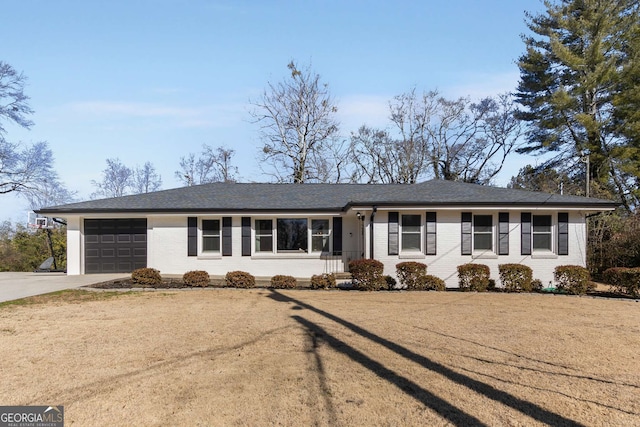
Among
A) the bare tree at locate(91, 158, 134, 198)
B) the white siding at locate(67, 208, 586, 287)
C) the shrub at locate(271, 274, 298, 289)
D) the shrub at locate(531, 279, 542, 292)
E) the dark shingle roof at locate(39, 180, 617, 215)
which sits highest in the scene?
the bare tree at locate(91, 158, 134, 198)

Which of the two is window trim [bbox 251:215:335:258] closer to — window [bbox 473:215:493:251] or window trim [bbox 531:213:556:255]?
window [bbox 473:215:493:251]

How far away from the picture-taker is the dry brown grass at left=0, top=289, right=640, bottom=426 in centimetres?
399

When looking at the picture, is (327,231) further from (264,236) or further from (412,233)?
(412,233)

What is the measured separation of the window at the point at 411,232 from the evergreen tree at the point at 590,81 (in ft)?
45.3

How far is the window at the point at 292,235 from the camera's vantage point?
15.8 metres

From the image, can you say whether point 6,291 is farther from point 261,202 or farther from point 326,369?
point 326,369

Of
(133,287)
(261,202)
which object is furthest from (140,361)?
(261,202)

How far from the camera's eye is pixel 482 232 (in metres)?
14.3

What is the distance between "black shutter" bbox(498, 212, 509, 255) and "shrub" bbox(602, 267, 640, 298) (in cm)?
308

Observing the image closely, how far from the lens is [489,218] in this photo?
47.0 ft

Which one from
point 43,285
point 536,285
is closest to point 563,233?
point 536,285

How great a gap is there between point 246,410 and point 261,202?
12399mm

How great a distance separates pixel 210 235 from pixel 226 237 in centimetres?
67

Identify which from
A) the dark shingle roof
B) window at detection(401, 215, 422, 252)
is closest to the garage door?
the dark shingle roof
